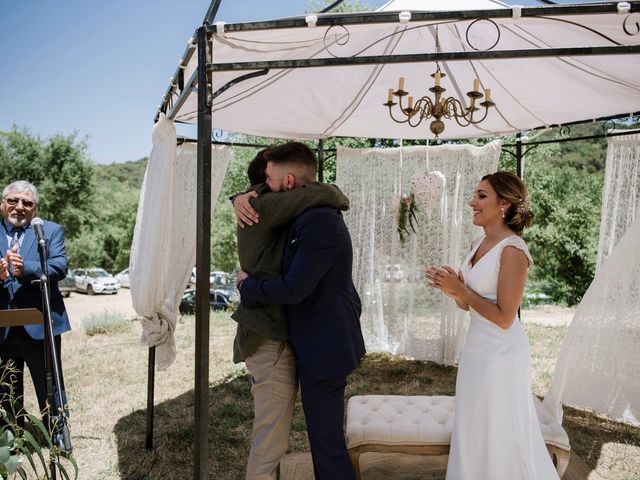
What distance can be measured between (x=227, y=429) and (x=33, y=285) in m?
1.88

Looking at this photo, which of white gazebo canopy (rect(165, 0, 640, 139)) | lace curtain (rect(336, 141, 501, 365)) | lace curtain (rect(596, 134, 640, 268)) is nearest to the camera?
white gazebo canopy (rect(165, 0, 640, 139))

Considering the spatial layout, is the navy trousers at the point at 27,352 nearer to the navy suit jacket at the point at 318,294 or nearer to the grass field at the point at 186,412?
the grass field at the point at 186,412

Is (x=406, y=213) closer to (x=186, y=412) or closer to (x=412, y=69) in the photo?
(x=412, y=69)

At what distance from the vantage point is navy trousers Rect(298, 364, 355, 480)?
7.84 ft

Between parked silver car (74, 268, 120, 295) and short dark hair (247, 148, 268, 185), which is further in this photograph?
parked silver car (74, 268, 120, 295)

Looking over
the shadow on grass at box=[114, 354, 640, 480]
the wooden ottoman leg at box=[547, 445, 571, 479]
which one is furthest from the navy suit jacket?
the shadow on grass at box=[114, 354, 640, 480]

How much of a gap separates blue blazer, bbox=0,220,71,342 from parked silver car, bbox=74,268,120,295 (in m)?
25.1

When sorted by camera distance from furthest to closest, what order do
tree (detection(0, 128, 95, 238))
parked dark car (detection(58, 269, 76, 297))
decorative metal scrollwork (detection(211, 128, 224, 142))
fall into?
parked dark car (detection(58, 269, 76, 297))
tree (detection(0, 128, 95, 238))
decorative metal scrollwork (detection(211, 128, 224, 142))

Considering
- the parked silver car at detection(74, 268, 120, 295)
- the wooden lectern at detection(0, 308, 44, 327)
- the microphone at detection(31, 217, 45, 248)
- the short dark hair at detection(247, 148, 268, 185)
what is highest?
the short dark hair at detection(247, 148, 268, 185)

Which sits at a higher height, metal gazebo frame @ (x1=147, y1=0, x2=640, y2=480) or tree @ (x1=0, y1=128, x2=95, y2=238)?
tree @ (x1=0, y1=128, x2=95, y2=238)

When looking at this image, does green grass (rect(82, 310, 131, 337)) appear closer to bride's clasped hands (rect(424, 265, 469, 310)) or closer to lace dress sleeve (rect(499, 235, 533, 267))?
bride's clasped hands (rect(424, 265, 469, 310))

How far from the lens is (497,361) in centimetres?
254

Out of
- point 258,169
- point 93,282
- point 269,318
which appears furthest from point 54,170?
point 269,318

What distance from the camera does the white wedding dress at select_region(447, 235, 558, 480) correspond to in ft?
8.23
